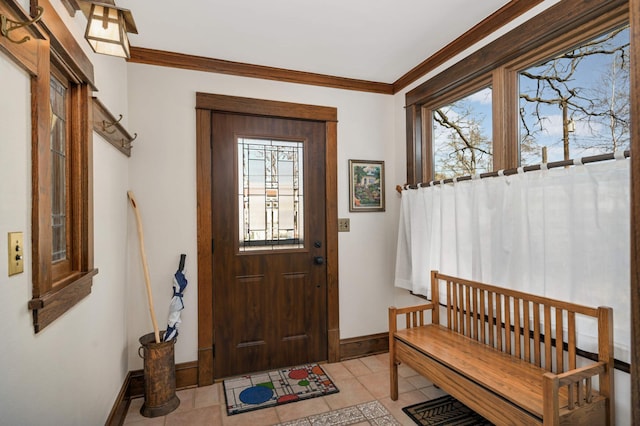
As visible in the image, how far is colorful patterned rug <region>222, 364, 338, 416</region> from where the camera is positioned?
2.41m

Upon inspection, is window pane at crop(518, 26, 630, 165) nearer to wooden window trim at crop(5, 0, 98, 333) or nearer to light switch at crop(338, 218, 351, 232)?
light switch at crop(338, 218, 351, 232)

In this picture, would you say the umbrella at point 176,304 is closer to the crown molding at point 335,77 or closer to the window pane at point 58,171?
the window pane at point 58,171

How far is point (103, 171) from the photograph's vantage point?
196 cm

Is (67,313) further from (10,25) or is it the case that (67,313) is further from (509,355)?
(509,355)

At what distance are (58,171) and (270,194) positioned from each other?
1618 mm

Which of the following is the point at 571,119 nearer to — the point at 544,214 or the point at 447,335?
the point at 544,214

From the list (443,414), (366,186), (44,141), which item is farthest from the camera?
(366,186)

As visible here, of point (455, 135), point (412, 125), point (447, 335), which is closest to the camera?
point (447, 335)

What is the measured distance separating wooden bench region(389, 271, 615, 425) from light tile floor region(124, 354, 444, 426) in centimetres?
18

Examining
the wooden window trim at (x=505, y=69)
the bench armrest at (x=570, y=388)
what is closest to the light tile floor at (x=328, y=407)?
the bench armrest at (x=570, y=388)

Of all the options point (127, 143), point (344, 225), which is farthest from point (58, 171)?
point (344, 225)

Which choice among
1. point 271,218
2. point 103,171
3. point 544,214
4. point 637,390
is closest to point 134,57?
point 103,171

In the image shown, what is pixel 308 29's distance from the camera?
92.0 inches

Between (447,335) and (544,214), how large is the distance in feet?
3.43
